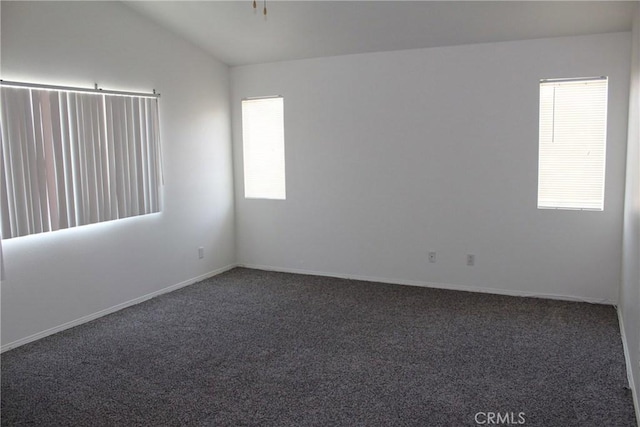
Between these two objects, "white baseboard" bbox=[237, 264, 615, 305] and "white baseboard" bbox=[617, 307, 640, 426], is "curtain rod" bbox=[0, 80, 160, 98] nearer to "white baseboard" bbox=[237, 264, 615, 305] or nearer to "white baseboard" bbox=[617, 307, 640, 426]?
"white baseboard" bbox=[237, 264, 615, 305]

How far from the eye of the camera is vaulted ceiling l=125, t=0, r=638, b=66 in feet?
13.5

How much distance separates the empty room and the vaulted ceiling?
0.03 metres

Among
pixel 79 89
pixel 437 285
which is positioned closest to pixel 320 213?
pixel 437 285

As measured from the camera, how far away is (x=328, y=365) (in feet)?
11.1

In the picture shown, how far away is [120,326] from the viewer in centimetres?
421

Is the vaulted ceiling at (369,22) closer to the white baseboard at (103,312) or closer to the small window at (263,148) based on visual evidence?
the small window at (263,148)

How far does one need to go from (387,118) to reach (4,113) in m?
3.33

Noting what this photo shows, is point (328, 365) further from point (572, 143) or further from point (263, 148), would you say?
point (263, 148)

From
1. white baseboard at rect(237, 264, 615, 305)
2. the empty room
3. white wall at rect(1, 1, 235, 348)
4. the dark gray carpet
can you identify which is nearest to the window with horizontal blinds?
the empty room

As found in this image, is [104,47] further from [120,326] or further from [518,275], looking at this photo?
[518,275]

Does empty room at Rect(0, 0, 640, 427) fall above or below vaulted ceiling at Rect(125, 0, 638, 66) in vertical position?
below

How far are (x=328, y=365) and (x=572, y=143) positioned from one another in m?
2.96

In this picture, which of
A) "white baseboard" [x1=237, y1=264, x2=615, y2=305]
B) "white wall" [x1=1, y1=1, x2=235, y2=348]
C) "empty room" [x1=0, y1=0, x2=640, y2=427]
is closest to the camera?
"empty room" [x1=0, y1=0, x2=640, y2=427]

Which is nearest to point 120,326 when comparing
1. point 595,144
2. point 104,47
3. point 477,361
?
point 104,47
